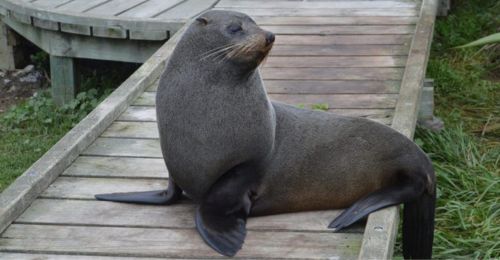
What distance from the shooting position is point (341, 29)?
655 cm

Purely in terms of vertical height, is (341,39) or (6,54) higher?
(341,39)

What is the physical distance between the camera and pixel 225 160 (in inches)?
133

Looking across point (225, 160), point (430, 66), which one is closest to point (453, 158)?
point (430, 66)

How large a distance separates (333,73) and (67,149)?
1989 mm

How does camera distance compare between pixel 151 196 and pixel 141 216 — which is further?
pixel 151 196

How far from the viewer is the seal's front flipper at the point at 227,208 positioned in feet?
10.8

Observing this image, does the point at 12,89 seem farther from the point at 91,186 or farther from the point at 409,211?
the point at 409,211

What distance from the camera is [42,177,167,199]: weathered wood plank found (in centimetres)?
378

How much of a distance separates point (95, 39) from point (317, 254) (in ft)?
13.1

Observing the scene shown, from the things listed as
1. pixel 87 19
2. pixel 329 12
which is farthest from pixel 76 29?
pixel 329 12

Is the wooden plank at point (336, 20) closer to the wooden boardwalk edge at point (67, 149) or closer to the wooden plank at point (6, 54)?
the wooden boardwalk edge at point (67, 149)

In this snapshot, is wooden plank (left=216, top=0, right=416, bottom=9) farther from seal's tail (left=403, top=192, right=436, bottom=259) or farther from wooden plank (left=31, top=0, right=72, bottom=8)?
seal's tail (left=403, top=192, right=436, bottom=259)

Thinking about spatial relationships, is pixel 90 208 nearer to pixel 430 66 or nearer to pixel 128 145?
pixel 128 145

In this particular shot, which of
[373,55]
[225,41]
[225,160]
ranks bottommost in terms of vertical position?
[373,55]
